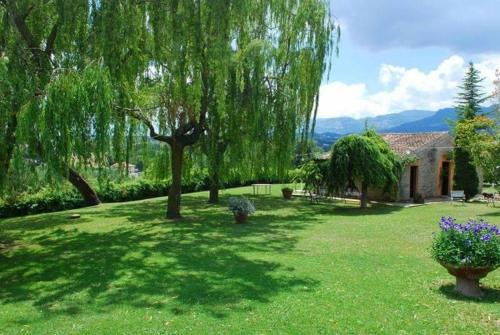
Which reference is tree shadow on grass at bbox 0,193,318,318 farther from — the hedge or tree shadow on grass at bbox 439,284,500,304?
the hedge

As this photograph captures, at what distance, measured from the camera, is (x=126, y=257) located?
9688 millimetres

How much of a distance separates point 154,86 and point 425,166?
660 inches

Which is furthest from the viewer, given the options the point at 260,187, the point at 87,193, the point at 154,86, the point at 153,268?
the point at 260,187

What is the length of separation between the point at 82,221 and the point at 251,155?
21.2 feet

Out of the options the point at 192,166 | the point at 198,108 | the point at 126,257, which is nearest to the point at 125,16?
the point at 198,108

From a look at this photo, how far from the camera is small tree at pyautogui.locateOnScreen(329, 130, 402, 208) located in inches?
733

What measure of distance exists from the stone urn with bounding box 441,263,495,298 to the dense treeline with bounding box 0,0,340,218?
20.0 feet

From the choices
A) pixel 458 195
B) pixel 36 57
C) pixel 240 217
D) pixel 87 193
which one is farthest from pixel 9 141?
pixel 458 195

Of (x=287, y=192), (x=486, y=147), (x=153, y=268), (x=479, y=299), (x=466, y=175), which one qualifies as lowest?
(x=153, y=268)

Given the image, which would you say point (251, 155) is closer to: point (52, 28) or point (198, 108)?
point (198, 108)

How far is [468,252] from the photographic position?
6.58 m

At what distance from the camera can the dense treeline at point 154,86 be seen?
735 centimetres

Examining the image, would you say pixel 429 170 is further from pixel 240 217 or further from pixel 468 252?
pixel 468 252

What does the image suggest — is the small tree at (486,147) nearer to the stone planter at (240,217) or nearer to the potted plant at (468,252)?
the stone planter at (240,217)
